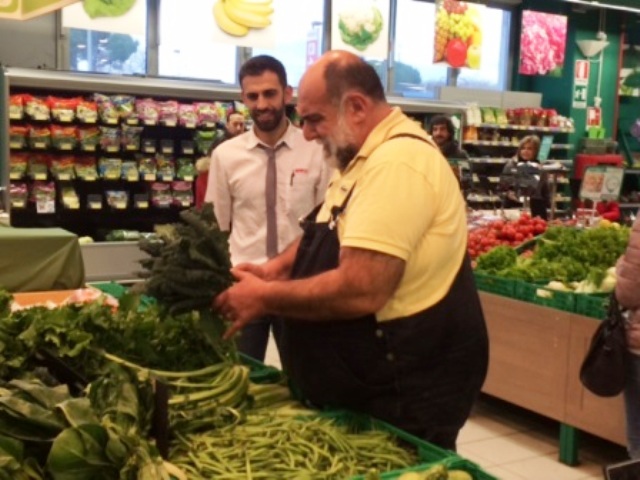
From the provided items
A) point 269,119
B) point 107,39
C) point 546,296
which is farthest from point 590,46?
point 269,119

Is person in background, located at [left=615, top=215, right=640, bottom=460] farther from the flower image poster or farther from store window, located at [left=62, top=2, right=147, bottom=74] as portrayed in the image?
the flower image poster

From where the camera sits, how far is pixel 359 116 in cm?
221

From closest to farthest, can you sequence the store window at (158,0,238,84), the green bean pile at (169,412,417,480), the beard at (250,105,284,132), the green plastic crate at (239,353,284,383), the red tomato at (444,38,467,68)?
the green bean pile at (169,412,417,480)
the green plastic crate at (239,353,284,383)
the beard at (250,105,284,132)
the store window at (158,0,238,84)
the red tomato at (444,38,467,68)

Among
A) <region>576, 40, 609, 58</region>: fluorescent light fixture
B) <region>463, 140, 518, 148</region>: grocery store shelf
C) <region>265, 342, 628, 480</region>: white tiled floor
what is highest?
<region>576, 40, 609, 58</region>: fluorescent light fixture

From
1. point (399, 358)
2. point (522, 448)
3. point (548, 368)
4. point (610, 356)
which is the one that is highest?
point (399, 358)

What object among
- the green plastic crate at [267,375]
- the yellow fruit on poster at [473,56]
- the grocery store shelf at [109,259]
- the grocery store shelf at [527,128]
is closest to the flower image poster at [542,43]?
the grocery store shelf at [527,128]

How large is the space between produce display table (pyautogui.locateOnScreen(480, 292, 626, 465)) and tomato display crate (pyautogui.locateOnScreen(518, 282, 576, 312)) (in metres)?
0.03

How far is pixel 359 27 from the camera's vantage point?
9.77 m

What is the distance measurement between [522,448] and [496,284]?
0.98 meters

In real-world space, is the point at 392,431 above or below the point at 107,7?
below

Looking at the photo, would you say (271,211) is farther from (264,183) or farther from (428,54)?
(428,54)

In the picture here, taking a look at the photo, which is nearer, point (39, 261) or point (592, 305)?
point (592, 305)

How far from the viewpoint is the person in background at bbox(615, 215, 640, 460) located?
3.36 meters

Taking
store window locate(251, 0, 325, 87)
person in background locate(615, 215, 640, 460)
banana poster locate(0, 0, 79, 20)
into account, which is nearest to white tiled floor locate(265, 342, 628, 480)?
person in background locate(615, 215, 640, 460)
